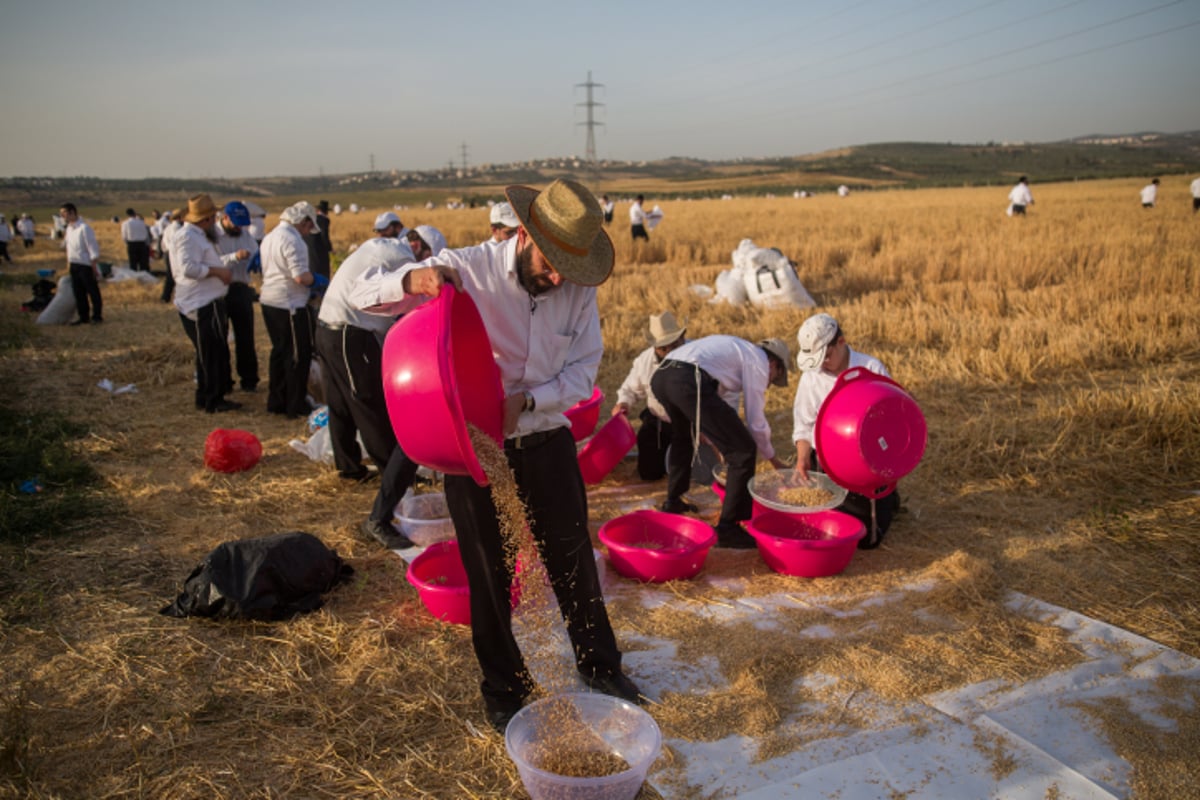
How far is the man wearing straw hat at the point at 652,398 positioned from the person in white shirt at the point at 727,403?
267 mm

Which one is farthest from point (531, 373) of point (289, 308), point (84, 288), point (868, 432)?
point (84, 288)

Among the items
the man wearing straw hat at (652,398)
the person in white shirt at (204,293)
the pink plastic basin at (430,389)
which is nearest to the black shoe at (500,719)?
the pink plastic basin at (430,389)

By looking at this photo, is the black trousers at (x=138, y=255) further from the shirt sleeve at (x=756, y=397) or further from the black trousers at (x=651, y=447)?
the shirt sleeve at (x=756, y=397)

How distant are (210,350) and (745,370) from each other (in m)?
5.26

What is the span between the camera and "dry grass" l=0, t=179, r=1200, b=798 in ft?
9.21

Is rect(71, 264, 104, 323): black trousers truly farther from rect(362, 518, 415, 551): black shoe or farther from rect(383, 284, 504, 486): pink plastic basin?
rect(383, 284, 504, 486): pink plastic basin

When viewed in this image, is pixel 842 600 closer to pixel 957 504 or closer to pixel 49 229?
pixel 957 504

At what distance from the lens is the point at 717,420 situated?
15.0ft

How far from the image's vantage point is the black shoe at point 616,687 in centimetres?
307

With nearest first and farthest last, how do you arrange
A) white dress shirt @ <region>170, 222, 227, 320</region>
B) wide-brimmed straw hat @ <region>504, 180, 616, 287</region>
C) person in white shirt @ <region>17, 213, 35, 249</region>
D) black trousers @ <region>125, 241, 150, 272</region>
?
wide-brimmed straw hat @ <region>504, 180, 616, 287</region> < white dress shirt @ <region>170, 222, 227, 320</region> < black trousers @ <region>125, 241, 150, 272</region> < person in white shirt @ <region>17, 213, 35, 249</region>

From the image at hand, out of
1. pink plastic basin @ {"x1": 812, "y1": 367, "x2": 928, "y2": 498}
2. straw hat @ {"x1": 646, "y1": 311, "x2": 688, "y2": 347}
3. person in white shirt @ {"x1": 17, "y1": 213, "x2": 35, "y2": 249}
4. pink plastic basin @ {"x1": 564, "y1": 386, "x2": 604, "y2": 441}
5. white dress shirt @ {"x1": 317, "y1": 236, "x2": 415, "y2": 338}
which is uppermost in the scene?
person in white shirt @ {"x1": 17, "y1": 213, "x2": 35, "y2": 249}

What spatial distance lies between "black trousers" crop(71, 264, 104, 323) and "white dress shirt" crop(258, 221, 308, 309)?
6930 millimetres

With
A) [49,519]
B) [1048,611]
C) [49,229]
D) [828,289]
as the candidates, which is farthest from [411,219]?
[1048,611]

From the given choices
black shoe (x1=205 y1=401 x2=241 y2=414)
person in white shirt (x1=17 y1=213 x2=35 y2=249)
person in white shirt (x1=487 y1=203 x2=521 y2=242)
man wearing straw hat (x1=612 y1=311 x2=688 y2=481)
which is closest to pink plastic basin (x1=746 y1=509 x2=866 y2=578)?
man wearing straw hat (x1=612 y1=311 x2=688 y2=481)
